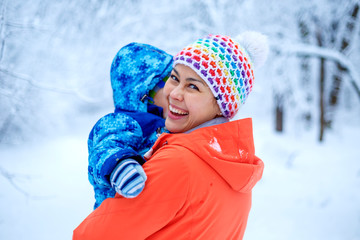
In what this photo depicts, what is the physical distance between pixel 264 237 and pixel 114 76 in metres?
3.54

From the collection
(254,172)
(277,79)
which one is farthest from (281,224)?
(254,172)

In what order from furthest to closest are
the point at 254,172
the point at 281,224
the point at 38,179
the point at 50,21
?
the point at 281,224 → the point at 38,179 → the point at 50,21 → the point at 254,172

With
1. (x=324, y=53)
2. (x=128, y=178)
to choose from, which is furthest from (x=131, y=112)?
(x=324, y=53)

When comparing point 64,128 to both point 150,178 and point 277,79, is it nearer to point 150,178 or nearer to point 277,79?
point 150,178

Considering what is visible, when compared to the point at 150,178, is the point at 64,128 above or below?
above

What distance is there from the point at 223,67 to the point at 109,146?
685 millimetres

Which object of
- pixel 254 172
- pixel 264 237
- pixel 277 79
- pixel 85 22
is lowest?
pixel 264 237

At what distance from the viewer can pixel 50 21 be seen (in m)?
2.96

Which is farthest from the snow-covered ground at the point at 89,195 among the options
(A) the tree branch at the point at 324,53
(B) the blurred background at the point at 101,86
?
(A) the tree branch at the point at 324,53

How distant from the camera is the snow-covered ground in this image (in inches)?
110

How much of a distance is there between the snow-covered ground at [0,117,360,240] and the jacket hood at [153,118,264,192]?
82.7 inches

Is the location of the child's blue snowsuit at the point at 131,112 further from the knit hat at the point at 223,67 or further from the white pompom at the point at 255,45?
the white pompom at the point at 255,45

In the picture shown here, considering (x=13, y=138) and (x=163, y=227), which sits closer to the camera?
(x=163, y=227)

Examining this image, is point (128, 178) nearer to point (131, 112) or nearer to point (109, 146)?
point (109, 146)
